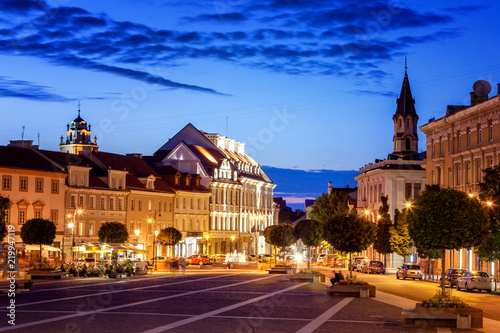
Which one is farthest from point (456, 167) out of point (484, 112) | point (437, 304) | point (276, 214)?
point (276, 214)

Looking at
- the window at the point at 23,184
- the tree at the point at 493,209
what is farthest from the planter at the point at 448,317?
the window at the point at 23,184

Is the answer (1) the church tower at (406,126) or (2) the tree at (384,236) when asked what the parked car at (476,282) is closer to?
(2) the tree at (384,236)

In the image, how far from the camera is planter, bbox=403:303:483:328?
26828 mm

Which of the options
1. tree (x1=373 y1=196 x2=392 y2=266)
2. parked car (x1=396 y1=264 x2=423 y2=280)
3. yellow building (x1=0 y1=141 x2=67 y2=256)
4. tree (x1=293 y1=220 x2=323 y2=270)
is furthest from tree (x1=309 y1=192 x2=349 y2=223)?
parked car (x1=396 y1=264 x2=423 y2=280)

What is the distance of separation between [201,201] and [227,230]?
1117 centimetres

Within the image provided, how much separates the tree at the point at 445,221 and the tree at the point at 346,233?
83.0ft

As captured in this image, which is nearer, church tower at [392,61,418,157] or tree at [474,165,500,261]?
tree at [474,165,500,261]

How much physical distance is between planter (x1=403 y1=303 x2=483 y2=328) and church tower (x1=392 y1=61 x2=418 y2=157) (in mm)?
95394

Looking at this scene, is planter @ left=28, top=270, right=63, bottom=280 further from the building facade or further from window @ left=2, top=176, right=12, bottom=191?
the building facade

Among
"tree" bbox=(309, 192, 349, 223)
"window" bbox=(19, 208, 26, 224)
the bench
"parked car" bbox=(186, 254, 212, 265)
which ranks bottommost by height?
"parked car" bbox=(186, 254, 212, 265)

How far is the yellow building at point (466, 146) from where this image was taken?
70188 mm

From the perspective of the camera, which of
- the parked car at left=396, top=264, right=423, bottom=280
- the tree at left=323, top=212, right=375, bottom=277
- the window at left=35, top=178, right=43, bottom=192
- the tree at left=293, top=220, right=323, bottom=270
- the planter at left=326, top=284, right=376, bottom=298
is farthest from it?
the tree at left=293, top=220, right=323, bottom=270

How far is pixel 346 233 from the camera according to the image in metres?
58.9

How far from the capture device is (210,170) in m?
125
